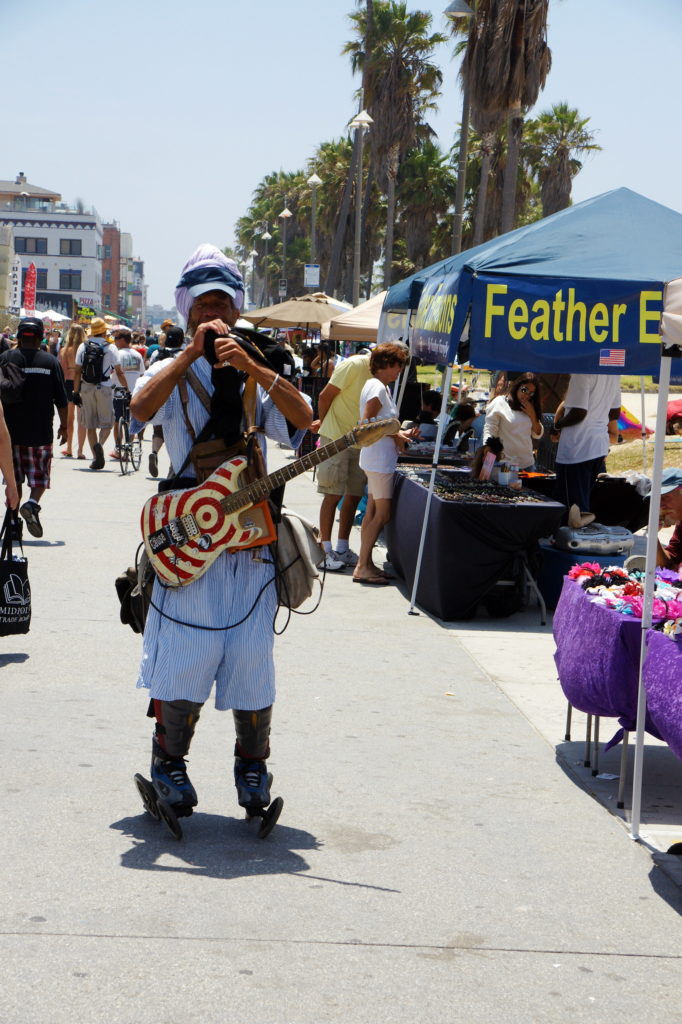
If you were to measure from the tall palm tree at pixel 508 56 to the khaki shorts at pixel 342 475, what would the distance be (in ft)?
63.5

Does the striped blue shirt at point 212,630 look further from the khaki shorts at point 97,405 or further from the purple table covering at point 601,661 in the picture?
the khaki shorts at point 97,405

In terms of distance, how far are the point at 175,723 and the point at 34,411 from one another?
6972mm

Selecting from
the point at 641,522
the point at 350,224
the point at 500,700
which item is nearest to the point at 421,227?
the point at 350,224

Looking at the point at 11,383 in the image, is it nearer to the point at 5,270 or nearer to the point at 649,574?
the point at 649,574

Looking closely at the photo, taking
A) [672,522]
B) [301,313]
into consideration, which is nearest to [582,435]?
[672,522]

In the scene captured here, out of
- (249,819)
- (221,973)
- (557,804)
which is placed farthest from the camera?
(557,804)

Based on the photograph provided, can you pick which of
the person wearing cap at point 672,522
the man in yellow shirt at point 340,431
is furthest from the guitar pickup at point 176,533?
the man in yellow shirt at point 340,431

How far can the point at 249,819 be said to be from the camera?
4645 mm

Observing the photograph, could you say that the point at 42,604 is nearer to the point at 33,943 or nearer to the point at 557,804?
the point at 557,804

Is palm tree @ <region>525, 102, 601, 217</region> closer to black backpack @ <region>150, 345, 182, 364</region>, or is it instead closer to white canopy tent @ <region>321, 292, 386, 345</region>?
white canopy tent @ <region>321, 292, 386, 345</region>

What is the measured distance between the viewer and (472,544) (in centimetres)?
880

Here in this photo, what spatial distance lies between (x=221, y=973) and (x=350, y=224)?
204 ft

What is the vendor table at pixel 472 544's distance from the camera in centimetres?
877

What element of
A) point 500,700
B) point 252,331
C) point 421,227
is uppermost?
point 421,227
